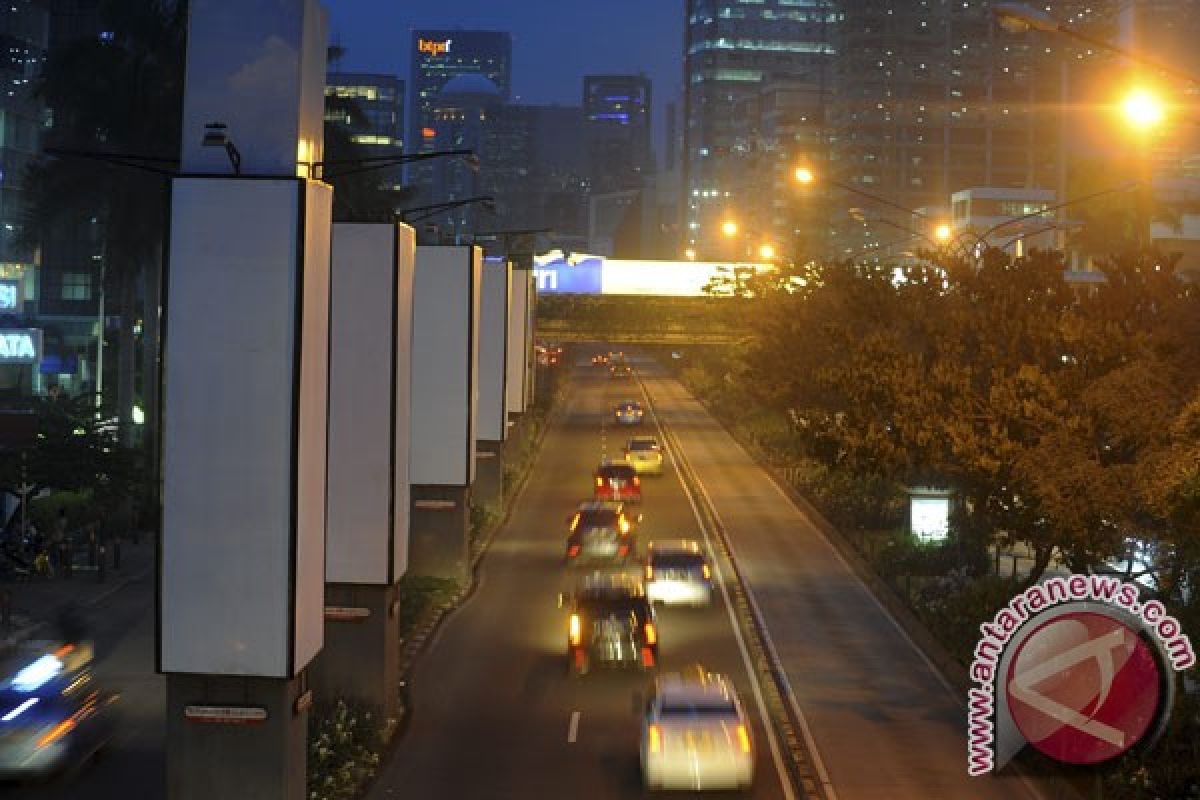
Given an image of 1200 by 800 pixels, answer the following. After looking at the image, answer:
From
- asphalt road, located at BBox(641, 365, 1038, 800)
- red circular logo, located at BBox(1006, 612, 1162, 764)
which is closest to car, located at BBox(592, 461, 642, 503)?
asphalt road, located at BBox(641, 365, 1038, 800)

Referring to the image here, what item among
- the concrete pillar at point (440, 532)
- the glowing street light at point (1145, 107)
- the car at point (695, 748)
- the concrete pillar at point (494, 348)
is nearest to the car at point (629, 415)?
the concrete pillar at point (494, 348)

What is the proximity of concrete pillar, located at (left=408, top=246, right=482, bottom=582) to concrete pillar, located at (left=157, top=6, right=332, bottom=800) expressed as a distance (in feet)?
54.1

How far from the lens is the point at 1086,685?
1728cm

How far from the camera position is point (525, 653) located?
31.0m

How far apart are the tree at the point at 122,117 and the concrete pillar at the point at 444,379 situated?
17.2 m

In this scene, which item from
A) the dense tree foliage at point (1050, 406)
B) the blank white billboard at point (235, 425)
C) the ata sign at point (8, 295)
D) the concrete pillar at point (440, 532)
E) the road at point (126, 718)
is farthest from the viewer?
the ata sign at point (8, 295)

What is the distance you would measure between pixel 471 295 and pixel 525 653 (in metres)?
8.23

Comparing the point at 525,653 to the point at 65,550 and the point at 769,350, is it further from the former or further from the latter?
the point at 769,350

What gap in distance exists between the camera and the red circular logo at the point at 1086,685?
17250mm

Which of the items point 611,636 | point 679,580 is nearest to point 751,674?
point 611,636

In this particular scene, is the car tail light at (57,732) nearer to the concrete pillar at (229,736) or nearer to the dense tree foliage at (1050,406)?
the concrete pillar at (229,736)

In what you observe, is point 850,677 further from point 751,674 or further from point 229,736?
point 229,736

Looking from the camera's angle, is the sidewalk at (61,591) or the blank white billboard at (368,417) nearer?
the blank white billboard at (368,417)

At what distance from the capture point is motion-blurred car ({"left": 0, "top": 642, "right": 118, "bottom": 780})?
A: 21781mm
